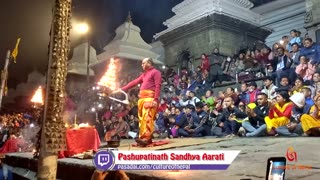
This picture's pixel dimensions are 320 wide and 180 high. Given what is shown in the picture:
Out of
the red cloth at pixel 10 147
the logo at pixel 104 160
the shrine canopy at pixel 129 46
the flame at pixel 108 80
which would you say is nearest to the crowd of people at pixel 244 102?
→ the red cloth at pixel 10 147

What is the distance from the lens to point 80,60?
27344 millimetres

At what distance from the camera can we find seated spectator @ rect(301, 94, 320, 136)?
6912mm

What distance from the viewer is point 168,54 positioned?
18.2 metres

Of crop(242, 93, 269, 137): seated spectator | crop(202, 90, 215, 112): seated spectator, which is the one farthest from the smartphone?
crop(202, 90, 215, 112): seated spectator

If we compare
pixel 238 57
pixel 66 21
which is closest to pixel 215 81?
pixel 238 57

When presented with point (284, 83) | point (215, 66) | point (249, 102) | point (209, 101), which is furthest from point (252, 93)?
point (215, 66)

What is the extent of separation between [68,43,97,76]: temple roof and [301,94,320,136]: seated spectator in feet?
61.8

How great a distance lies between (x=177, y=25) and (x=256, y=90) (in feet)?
28.2

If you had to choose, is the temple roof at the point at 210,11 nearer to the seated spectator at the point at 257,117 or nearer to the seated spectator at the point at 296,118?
the seated spectator at the point at 257,117

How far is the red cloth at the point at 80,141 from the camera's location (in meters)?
5.80

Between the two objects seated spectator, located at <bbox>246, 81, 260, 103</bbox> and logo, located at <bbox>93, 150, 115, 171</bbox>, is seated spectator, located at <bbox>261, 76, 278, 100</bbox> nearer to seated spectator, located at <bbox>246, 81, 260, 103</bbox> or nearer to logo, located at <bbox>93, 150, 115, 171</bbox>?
seated spectator, located at <bbox>246, 81, 260, 103</bbox>

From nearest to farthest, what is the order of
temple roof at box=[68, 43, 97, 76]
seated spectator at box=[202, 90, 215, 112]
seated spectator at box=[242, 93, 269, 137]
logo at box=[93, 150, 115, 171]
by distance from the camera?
logo at box=[93, 150, 115, 171], seated spectator at box=[242, 93, 269, 137], seated spectator at box=[202, 90, 215, 112], temple roof at box=[68, 43, 97, 76]

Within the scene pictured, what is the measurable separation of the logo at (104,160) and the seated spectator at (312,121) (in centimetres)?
541

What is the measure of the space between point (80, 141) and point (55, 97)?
108 inches
